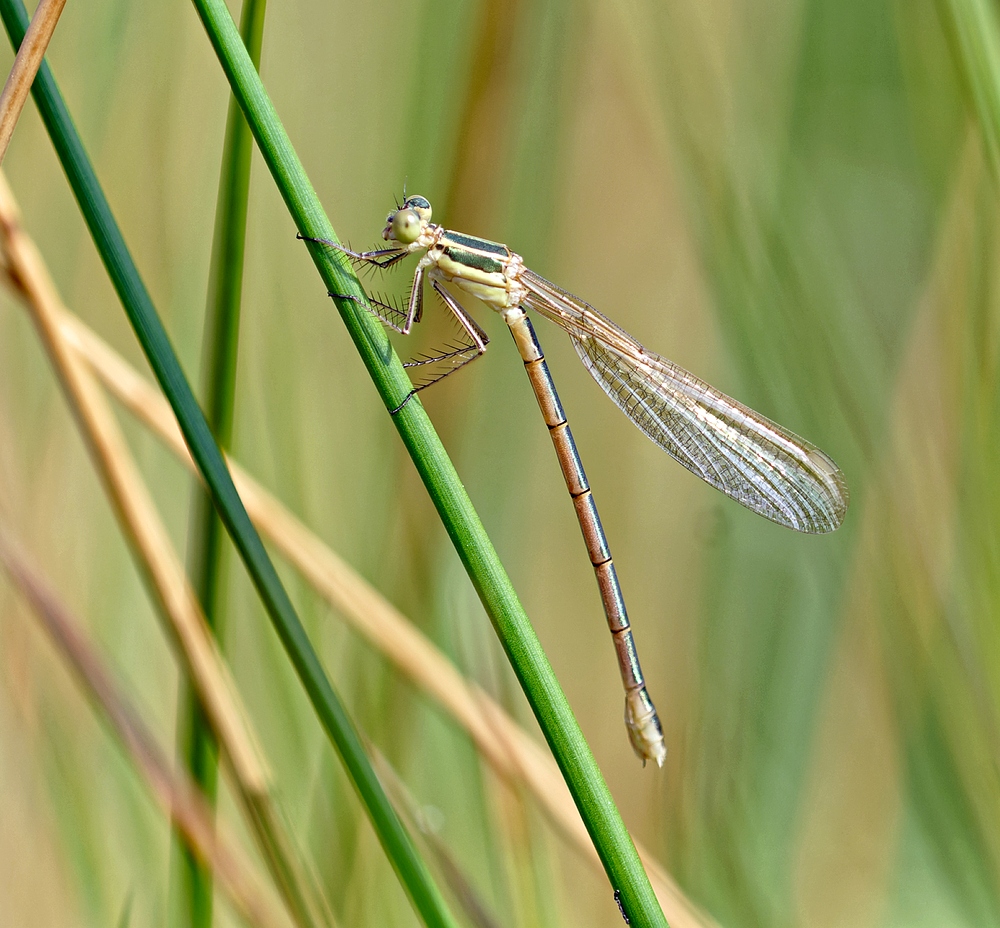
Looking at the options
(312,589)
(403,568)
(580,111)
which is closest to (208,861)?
(312,589)

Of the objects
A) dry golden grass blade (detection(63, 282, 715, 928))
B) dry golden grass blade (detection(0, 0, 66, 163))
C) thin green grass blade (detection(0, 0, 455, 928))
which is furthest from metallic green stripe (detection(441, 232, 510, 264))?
dry golden grass blade (detection(0, 0, 66, 163))

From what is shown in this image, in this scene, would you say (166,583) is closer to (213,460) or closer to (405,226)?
(213,460)

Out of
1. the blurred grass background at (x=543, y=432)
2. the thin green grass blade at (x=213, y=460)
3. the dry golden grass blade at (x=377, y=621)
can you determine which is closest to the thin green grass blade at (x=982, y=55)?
the blurred grass background at (x=543, y=432)

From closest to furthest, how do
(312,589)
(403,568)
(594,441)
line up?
(312,589) < (403,568) < (594,441)

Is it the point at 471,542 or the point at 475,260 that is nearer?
the point at 471,542

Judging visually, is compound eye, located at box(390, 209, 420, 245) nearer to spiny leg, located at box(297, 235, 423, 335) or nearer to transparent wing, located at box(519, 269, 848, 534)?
spiny leg, located at box(297, 235, 423, 335)

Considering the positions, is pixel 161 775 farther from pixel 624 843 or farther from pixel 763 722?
pixel 763 722

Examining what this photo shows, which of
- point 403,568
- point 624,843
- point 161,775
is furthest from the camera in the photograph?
point 403,568

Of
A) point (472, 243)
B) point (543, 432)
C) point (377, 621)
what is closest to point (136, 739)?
point (377, 621)
